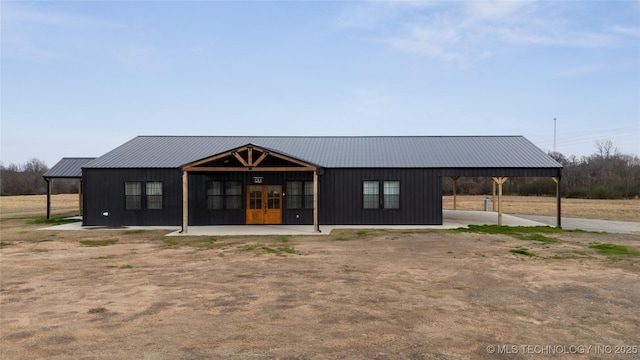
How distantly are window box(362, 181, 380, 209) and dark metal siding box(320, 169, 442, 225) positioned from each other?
188mm

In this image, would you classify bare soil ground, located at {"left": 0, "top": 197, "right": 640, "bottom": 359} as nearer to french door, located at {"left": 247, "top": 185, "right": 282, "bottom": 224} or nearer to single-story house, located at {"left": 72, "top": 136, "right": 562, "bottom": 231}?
single-story house, located at {"left": 72, "top": 136, "right": 562, "bottom": 231}

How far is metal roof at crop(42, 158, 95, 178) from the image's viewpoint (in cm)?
2405

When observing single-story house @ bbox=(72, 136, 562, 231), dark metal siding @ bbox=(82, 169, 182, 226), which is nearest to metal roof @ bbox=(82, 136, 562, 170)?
single-story house @ bbox=(72, 136, 562, 231)

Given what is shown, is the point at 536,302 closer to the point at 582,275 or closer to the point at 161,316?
the point at 582,275

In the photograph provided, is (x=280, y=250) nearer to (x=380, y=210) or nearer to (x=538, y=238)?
(x=380, y=210)

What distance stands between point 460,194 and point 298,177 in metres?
43.5

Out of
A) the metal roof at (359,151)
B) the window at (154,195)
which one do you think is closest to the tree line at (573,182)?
the metal roof at (359,151)

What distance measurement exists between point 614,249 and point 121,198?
2051 centimetres

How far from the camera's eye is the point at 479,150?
75.2 ft

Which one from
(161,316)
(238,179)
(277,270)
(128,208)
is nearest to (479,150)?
(238,179)

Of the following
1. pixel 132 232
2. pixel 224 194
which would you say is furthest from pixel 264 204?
pixel 132 232

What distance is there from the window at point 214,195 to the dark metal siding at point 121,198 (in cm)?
138

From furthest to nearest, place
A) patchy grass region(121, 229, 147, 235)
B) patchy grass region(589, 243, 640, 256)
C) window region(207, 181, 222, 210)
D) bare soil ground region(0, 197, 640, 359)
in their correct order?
1. window region(207, 181, 222, 210)
2. patchy grass region(121, 229, 147, 235)
3. patchy grass region(589, 243, 640, 256)
4. bare soil ground region(0, 197, 640, 359)

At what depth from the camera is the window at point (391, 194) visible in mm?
20828
